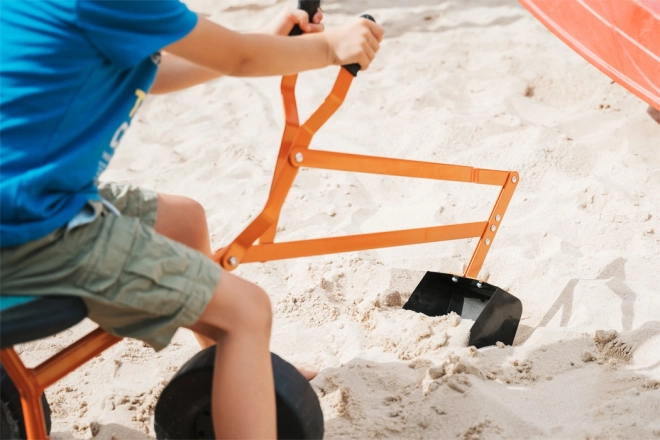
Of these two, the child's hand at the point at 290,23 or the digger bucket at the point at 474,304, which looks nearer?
the child's hand at the point at 290,23

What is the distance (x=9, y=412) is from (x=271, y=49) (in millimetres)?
934

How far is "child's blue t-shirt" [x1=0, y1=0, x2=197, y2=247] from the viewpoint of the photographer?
1.15 meters

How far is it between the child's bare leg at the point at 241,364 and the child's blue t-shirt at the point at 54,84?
0.30m

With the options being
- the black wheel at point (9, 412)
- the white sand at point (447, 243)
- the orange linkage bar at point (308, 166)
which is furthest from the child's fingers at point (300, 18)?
the black wheel at point (9, 412)

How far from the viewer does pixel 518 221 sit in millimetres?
2443

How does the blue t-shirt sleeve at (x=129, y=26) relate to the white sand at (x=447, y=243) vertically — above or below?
above

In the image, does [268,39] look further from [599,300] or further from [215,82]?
[215,82]

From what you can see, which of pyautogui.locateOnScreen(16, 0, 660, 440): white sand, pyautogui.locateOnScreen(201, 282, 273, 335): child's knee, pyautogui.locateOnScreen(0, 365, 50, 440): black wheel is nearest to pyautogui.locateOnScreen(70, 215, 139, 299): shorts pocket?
pyautogui.locateOnScreen(201, 282, 273, 335): child's knee

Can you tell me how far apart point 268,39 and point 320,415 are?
74 centimetres

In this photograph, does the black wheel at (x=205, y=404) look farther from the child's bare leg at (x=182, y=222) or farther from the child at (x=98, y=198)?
the child's bare leg at (x=182, y=222)

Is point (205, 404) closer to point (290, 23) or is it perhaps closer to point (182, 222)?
point (182, 222)

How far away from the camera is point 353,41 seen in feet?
4.67

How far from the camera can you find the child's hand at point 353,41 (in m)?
1.43

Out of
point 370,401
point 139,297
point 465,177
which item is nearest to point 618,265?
point 465,177
